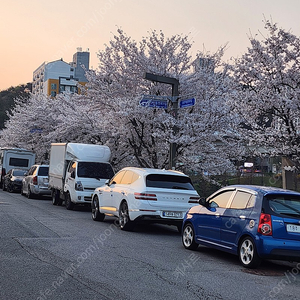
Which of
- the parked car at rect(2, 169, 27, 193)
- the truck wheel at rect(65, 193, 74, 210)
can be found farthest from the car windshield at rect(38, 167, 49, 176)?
the truck wheel at rect(65, 193, 74, 210)

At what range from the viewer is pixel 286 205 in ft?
29.6

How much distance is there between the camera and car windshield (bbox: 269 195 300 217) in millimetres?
8875

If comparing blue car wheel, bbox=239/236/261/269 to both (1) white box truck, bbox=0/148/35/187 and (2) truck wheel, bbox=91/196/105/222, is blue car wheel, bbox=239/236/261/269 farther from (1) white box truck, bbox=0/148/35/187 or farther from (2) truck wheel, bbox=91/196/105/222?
(1) white box truck, bbox=0/148/35/187

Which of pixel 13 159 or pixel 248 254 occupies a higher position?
pixel 13 159

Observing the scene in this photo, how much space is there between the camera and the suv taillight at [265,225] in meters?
8.63

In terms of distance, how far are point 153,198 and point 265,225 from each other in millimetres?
5052

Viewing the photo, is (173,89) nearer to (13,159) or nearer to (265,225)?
(265,225)

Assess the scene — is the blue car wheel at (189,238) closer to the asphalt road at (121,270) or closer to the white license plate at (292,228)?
the asphalt road at (121,270)

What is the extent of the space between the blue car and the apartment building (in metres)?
106

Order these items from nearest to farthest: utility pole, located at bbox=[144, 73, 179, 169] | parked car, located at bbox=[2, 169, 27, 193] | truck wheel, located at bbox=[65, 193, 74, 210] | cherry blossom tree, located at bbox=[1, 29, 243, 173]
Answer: utility pole, located at bbox=[144, 73, 179, 169]
truck wheel, located at bbox=[65, 193, 74, 210]
cherry blossom tree, located at bbox=[1, 29, 243, 173]
parked car, located at bbox=[2, 169, 27, 193]

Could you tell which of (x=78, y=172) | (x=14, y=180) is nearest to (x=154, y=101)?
(x=78, y=172)

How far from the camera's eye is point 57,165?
75.3 feet

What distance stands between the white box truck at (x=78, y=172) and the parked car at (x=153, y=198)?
5.19 meters

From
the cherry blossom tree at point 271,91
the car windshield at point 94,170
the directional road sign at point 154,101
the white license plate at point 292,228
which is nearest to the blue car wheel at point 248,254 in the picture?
the white license plate at point 292,228
